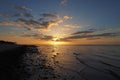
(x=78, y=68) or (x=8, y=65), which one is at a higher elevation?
(x=8, y=65)

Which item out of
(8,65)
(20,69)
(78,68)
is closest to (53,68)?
(78,68)

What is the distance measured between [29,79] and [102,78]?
8.69m

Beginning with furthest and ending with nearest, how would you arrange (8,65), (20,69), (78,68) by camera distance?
(78,68) < (8,65) < (20,69)

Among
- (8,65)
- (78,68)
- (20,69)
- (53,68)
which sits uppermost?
(8,65)

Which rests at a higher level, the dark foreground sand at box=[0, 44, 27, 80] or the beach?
the dark foreground sand at box=[0, 44, 27, 80]

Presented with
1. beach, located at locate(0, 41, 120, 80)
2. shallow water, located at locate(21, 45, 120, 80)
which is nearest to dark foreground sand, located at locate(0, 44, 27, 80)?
beach, located at locate(0, 41, 120, 80)

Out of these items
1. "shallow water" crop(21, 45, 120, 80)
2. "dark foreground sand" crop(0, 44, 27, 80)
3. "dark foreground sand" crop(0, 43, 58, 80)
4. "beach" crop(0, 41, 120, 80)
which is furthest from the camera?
"shallow water" crop(21, 45, 120, 80)

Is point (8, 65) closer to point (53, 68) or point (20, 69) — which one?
point (20, 69)

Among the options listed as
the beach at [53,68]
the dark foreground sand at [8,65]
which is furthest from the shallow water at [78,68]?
the dark foreground sand at [8,65]

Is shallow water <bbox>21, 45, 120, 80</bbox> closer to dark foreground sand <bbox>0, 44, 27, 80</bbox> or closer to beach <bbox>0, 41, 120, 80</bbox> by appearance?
beach <bbox>0, 41, 120, 80</bbox>

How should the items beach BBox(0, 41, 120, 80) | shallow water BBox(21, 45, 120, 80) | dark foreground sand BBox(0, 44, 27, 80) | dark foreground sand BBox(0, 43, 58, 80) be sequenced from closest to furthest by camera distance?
dark foreground sand BBox(0, 44, 27, 80)
dark foreground sand BBox(0, 43, 58, 80)
beach BBox(0, 41, 120, 80)
shallow water BBox(21, 45, 120, 80)

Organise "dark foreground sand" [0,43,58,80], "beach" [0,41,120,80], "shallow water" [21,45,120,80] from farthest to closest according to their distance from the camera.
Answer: "shallow water" [21,45,120,80]
"beach" [0,41,120,80]
"dark foreground sand" [0,43,58,80]

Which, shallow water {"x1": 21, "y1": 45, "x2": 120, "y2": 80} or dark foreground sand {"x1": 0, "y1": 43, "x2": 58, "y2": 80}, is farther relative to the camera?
shallow water {"x1": 21, "y1": 45, "x2": 120, "y2": 80}

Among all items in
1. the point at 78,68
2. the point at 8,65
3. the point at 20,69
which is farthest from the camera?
the point at 78,68
